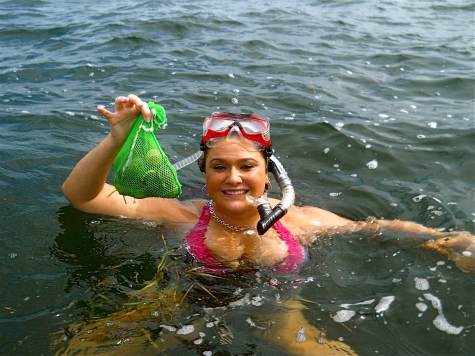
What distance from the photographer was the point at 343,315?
4074 mm

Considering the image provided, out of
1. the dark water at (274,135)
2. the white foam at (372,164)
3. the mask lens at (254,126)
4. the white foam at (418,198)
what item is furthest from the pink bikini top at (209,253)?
the white foam at (372,164)

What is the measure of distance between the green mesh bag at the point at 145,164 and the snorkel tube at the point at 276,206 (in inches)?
27.6

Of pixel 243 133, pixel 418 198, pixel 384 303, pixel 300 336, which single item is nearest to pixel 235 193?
pixel 243 133

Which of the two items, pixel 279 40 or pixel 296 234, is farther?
pixel 279 40

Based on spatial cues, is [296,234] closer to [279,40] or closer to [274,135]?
[274,135]

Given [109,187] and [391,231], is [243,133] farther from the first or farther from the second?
[391,231]

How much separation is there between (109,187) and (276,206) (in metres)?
1.58

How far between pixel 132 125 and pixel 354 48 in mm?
8825

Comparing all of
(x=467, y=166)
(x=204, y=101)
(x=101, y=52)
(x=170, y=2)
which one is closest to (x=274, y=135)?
(x=204, y=101)

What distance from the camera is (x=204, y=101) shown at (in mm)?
8414

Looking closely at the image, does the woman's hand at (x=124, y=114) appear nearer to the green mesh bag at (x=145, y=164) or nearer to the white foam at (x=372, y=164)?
the green mesh bag at (x=145, y=164)

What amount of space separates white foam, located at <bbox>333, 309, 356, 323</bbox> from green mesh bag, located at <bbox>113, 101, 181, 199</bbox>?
62.2 inches

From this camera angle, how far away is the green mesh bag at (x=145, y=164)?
12.6ft

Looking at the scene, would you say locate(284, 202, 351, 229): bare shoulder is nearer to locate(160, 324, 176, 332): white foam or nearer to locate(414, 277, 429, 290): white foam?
locate(414, 277, 429, 290): white foam
